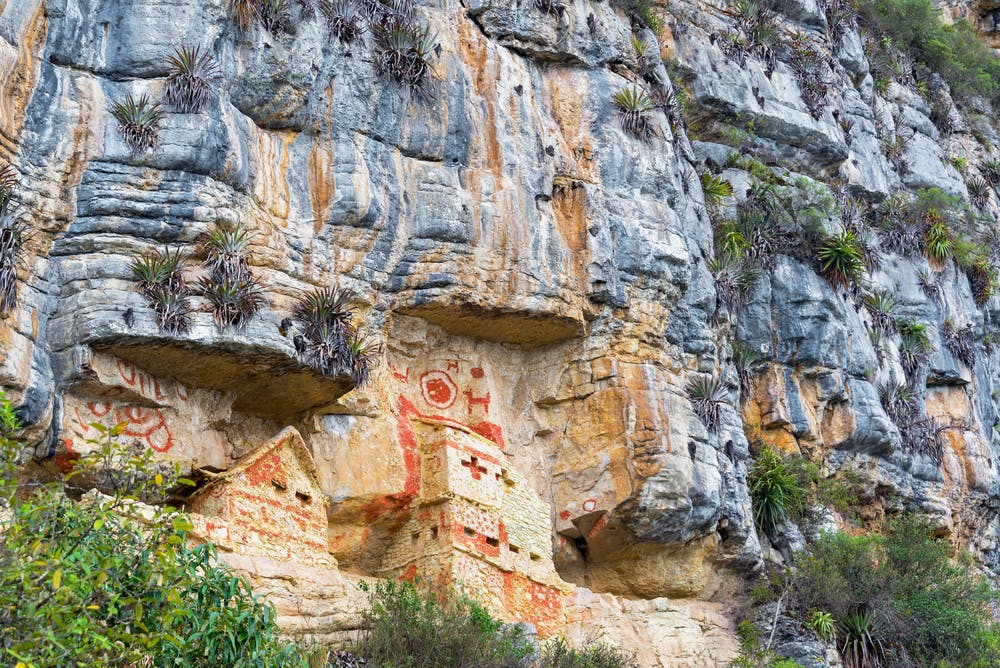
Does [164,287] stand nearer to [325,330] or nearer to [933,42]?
[325,330]

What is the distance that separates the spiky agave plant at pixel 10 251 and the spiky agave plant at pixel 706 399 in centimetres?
1126

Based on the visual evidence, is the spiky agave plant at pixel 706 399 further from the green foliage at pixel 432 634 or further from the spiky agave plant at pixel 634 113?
the green foliage at pixel 432 634

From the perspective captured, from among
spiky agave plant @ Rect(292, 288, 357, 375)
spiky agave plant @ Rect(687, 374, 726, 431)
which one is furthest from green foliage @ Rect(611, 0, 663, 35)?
Answer: spiky agave plant @ Rect(292, 288, 357, 375)

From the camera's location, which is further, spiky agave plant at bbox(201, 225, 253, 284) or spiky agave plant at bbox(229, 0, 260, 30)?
spiky agave plant at bbox(229, 0, 260, 30)

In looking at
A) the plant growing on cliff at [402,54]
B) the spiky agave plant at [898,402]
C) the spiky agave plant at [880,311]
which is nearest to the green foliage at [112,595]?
the plant growing on cliff at [402,54]

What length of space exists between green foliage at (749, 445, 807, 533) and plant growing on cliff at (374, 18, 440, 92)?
369 inches

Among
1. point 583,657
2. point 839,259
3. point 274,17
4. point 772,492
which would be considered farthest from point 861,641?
point 274,17

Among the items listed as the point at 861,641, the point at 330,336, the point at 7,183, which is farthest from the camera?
the point at 861,641

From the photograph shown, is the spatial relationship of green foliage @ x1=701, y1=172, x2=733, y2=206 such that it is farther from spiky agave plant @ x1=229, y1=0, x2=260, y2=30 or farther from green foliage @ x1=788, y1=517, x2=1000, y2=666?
spiky agave plant @ x1=229, y1=0, x2=260, y2=30

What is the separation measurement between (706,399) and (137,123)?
10.7m

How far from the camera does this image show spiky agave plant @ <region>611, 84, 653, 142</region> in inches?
904

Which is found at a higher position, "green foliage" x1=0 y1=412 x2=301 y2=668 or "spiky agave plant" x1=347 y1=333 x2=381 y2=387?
"spiky agave plant" x1=347 y1=333 x2=381 y2=387

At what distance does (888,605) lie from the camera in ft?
74.7

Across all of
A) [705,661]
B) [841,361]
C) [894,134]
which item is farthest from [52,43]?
[894,134]
